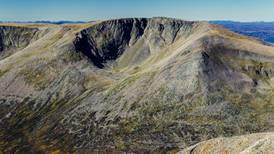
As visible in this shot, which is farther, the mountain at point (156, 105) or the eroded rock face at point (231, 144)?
the mountain at point (156, 105)

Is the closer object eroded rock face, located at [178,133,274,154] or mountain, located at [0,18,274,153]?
eroded rock face, located at [178,133,274,154]

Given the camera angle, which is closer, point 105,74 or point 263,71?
point 263,71

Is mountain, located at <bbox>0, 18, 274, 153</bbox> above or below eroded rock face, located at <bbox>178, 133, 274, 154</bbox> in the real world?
below

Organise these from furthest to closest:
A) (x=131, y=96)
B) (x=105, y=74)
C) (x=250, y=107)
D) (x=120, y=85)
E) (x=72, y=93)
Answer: (x=105, y=74), (x=72, y=93), (x=120, y=85), (x=131, y=96), (x=250, y=107)

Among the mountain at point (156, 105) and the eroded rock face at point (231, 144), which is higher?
the eroded rock face at point (231, 144)

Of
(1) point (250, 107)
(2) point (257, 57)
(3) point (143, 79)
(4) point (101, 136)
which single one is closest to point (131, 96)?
(3) point (143, 79)

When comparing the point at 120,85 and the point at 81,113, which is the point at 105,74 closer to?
the point at 120,85

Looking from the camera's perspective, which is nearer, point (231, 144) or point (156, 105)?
point (231, 144)

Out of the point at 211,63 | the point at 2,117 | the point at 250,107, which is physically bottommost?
the point at 2,117

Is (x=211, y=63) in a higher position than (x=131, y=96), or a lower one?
higher

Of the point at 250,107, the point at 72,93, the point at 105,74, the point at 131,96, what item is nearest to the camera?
the point at 250,107

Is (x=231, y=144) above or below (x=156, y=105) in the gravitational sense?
above
